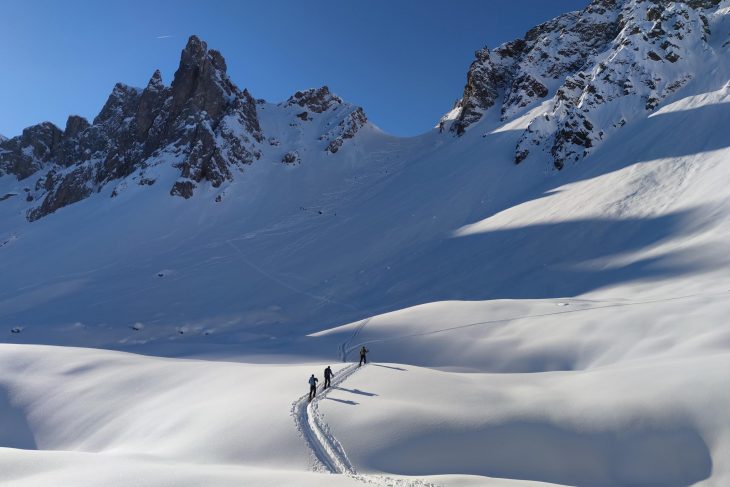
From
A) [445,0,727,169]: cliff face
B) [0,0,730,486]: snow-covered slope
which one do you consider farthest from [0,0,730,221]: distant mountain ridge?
[0,0,730,486]: snow-covered slope

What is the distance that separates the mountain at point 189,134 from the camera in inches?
3036

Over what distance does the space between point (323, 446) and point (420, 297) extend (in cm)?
2554

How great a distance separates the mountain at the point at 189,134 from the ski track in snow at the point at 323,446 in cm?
6401

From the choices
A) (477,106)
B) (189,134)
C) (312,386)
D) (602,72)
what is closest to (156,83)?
(189,134)

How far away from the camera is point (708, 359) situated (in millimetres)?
11961

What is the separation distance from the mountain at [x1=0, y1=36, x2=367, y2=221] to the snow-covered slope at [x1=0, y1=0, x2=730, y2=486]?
145 cm

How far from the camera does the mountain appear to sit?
3036 inches

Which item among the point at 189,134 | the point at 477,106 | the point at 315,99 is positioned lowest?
the point at 189,134

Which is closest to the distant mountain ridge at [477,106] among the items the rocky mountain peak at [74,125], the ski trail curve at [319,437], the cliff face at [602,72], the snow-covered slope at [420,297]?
the cliff face at [602,72]

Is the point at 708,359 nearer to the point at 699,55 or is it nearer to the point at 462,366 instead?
the point at 462,366

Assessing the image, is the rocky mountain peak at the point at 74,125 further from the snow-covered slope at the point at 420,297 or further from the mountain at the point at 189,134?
the snow-covered slope at the point at 420,297

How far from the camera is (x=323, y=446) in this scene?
10641 millimetres

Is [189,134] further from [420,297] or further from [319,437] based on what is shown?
[319,437]

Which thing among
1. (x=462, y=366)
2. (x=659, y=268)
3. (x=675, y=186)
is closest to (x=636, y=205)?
(x=675, y=186)
